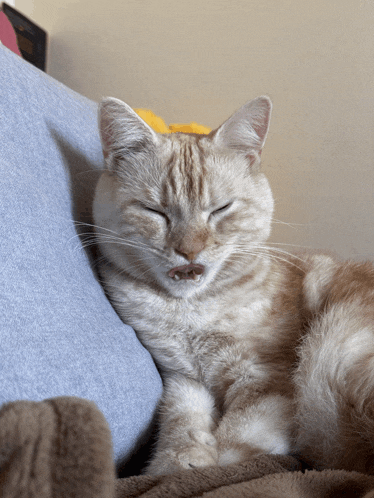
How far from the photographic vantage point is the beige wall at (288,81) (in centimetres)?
188

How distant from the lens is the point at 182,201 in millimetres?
1026

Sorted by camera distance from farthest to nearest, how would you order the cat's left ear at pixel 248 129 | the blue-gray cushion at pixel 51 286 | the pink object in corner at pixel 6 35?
the pink object in corner at pixel 6 35 < the cat's left ear at pixel 248 129 < the blue-gray cushion at pixel 51 286

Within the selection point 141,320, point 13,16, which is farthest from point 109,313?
point 13,16

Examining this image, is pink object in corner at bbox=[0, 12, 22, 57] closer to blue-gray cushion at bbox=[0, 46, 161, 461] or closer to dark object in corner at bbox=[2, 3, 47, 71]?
dark object in corner at bbox=[2, 3, 47, 71]

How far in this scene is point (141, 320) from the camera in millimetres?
1104

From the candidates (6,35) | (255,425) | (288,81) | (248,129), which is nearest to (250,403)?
(255,425)

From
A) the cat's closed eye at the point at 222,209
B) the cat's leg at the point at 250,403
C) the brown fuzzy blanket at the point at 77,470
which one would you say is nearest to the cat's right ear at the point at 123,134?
the cat's closed eye at the point at 222,209

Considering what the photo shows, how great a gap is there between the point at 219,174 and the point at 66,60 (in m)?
2.12

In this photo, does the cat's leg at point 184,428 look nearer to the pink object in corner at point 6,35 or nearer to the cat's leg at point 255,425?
the cat's leg at point 255,425

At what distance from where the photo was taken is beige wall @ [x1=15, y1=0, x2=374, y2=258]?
1.88 meters

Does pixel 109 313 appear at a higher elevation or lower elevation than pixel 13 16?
lower

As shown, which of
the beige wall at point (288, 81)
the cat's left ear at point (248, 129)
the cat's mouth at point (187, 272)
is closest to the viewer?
the cat's mouth at point (187, 272)

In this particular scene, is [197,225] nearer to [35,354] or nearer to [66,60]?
[35,354]

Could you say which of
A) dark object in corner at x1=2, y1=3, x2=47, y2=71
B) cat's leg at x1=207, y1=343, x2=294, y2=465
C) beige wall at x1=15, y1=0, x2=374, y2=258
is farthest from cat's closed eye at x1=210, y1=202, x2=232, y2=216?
dark object in corner at x1=2, y1=3, x2=47, y2=71
